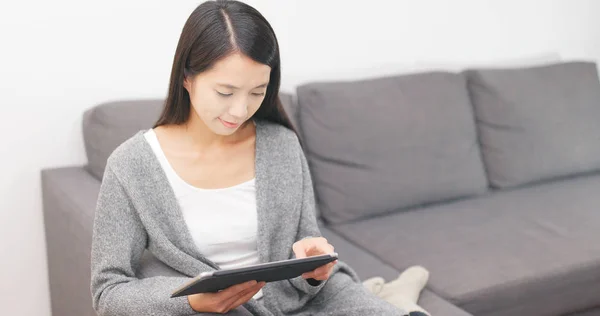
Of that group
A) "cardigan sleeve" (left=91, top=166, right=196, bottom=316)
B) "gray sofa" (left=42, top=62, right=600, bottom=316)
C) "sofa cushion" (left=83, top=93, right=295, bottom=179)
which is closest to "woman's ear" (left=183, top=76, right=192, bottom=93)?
"cardigan sleeve" (left=91, top=166, right=196, bottom=316)

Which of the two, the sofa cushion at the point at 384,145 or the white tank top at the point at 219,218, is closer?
the white tank top at the point at 219,218

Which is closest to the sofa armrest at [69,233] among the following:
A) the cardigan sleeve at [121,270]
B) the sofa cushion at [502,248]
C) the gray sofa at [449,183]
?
the gray sofa at [449,183]

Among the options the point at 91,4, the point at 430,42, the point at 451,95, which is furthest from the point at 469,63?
the point at 91,4

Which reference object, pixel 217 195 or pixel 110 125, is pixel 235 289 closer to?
pixel 217 195

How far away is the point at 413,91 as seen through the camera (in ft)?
8.23

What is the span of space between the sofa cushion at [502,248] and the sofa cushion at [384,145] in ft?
0.22

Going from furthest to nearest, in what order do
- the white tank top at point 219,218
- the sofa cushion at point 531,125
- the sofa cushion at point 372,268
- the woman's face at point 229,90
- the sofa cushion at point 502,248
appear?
the sofa cushion at point 531,125 → the sofa cushion at point 502,248 → the sofa cushion at point 372,268 → the white tank top at point 219,218 → the woman's face at point 229,90

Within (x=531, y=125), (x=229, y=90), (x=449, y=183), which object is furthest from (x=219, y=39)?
(x=531, y=125)

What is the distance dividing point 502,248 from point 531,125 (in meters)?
0.71

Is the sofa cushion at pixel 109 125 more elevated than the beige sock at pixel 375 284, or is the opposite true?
the sofa cushion at pixel 109 125

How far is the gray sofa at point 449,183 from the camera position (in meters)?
1.97

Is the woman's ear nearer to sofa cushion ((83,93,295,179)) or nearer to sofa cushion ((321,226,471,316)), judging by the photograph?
sofa cushion ((83,93,295,179))

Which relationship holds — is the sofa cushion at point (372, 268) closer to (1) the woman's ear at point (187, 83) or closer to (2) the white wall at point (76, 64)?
(2) the white wall at point (76, 64)

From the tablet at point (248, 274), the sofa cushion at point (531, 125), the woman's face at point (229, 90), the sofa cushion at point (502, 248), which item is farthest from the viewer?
the sofa cushion at point (531, 125)
